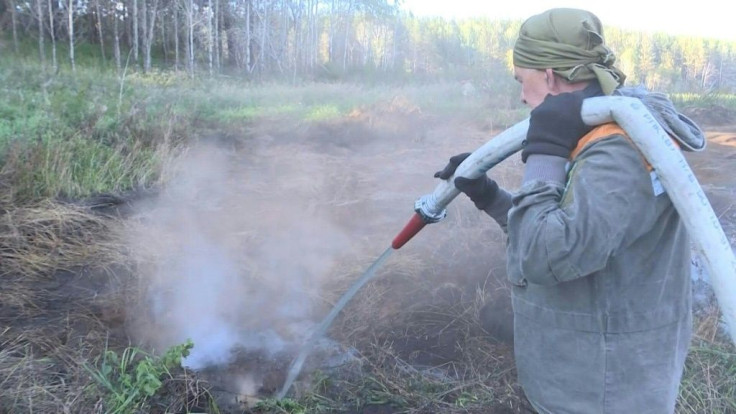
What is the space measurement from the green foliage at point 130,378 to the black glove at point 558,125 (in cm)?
167

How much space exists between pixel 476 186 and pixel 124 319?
8.29ft

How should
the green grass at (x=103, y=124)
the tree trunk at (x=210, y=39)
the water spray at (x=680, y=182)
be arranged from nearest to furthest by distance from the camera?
1. the water spray at (x=680, y=182)
2. the green grass at (x=103, y=124)
3. the tree trunk at (x=210, y=39)

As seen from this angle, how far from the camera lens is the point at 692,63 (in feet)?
58.8

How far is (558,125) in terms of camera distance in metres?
1.31

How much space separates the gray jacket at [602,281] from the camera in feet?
4.03

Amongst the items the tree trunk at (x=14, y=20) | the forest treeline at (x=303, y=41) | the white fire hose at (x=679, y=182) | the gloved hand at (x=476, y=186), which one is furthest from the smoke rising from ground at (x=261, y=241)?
the tree trunk at (x=14, y=20)

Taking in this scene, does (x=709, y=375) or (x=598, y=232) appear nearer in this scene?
(x=598, y=232)

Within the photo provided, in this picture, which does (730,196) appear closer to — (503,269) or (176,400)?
(503,269)

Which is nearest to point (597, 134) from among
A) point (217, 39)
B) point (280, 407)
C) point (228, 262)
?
point (280, 407)

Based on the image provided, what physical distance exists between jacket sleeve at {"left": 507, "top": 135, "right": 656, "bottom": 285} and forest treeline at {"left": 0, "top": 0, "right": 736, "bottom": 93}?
597 inches

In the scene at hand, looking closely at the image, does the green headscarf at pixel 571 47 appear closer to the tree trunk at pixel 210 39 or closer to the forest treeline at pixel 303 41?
the forest treeline at pixel 303 41

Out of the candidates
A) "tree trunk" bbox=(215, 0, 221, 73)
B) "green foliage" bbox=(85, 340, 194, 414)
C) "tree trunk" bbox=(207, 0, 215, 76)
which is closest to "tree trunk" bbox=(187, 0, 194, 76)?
"tree trunk" bbox=(207, 0, 215, 76)

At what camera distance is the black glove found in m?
1.29

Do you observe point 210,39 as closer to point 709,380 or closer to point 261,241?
point 261,241
